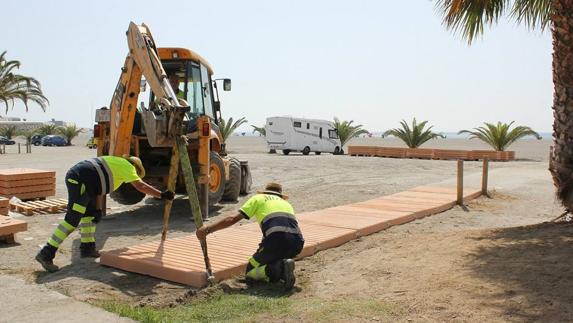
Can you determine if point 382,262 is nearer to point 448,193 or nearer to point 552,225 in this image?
point 552,225

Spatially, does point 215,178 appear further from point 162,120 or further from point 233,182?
point 162,120

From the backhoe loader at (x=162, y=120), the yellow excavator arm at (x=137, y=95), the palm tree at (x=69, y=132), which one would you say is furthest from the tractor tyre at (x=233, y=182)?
the palm tree at (x=69, y=132)

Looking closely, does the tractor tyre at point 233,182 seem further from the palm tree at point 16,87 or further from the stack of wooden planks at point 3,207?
the palm tree at point 16,87

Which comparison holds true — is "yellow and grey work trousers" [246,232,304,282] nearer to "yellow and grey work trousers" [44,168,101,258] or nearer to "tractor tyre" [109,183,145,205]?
"yellow and grey work trousers" [44,168,101,258]

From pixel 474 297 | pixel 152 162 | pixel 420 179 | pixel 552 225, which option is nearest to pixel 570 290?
pixel 474 297

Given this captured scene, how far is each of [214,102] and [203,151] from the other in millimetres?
2514

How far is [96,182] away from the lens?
6777 millimetres

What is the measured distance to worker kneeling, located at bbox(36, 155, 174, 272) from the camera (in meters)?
6.49

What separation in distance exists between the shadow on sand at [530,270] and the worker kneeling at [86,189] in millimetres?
3986

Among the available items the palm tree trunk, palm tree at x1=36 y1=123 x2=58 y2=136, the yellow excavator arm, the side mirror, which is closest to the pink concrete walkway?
the yellow excavator arm

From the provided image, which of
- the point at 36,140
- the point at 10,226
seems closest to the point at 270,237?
the point at 10,226

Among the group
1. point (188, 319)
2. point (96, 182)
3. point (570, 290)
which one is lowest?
point (188, 319)

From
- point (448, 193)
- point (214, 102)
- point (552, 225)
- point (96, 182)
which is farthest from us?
point (448, 193)

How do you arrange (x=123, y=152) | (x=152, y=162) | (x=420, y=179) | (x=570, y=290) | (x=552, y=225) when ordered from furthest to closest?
(x=420, y=179)
(x=152, y=162)
(x=123, y=152)
(x=552, y=225)
(x=570, y=290)
